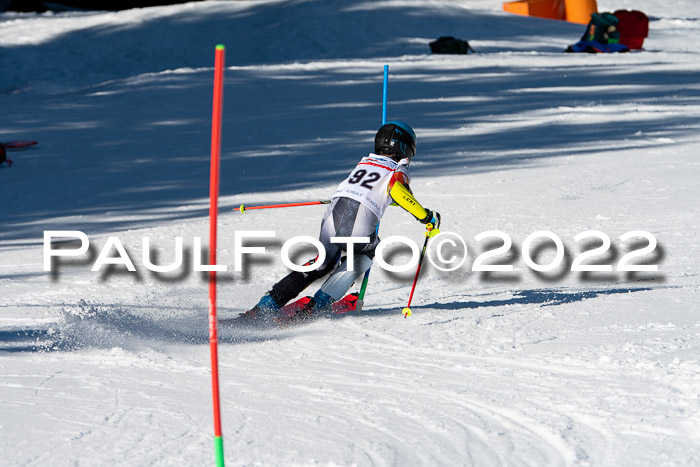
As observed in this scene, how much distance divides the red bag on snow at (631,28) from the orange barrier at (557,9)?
508 centimetres

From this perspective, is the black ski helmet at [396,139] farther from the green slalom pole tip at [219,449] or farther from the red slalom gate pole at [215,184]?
the green slalom pole tip at [219,449]

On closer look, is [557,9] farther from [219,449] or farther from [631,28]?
[219,449]

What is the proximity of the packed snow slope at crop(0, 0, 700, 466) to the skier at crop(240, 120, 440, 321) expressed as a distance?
0.24 m

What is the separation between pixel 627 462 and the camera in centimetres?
341

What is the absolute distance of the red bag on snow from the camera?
78.7 ft

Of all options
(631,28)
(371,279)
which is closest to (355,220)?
(371,279)

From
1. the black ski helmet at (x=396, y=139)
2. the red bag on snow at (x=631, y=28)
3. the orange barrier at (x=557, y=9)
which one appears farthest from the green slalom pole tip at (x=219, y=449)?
the orange barrier at (x=557, y=9)

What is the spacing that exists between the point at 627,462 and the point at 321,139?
11115 millimetres

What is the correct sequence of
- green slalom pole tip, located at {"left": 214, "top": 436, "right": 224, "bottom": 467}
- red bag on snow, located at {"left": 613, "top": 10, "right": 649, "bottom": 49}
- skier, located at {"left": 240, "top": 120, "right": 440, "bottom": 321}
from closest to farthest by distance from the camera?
green slalom pole tip, located at {"left": 214, "top": 436, "right": 224, "bottom": 467}, skier, located at {"left": 240, "top": 120, "right": 440, "bottom": 321}, red bag on snow, located at {"left": 613, "top": 10, "right": 649, "bottom": 49}

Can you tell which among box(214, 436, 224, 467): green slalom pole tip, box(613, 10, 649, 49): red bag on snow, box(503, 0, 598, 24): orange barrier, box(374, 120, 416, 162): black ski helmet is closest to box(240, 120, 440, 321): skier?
box(374, 120, 416, 162): black ski helmet

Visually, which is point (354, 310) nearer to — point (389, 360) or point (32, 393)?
point (389, 360)

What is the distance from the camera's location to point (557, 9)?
2966cm

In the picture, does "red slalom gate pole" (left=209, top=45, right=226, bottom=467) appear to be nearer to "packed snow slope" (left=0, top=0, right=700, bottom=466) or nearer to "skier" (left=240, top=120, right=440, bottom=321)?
"packed snow slope" (left=0, top=0, right=700, bottom=466)

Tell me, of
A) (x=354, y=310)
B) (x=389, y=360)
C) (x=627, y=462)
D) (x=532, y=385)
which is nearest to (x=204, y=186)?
(x=354, y=310)
